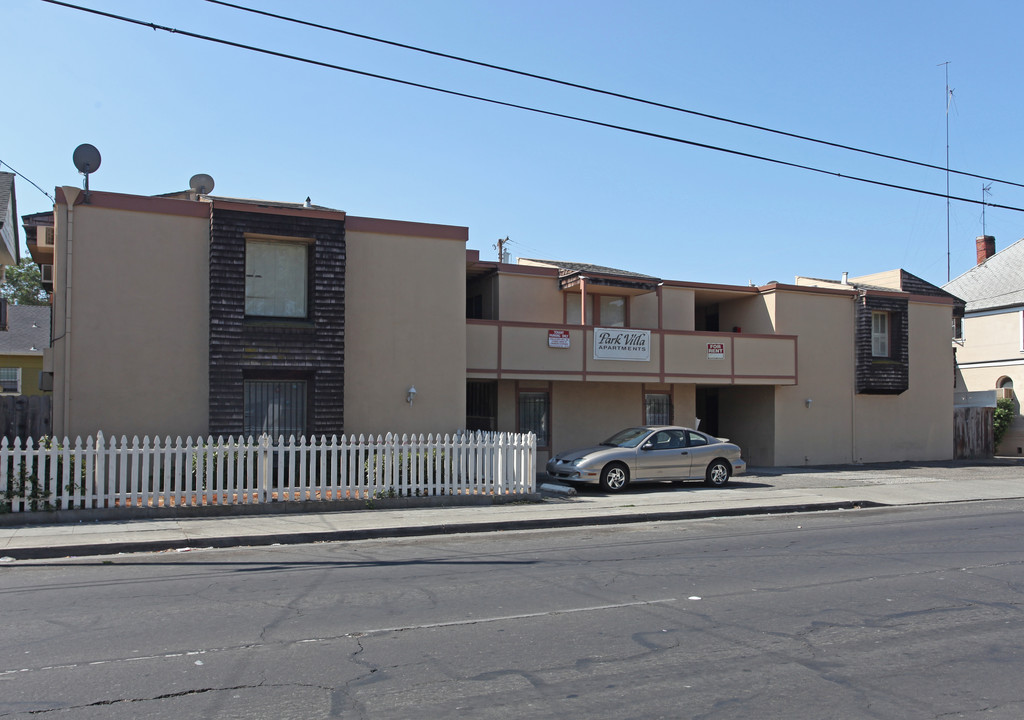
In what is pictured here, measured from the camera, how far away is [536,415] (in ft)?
70.5

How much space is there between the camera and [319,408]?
16.2m

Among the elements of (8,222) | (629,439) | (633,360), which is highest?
(8,222)

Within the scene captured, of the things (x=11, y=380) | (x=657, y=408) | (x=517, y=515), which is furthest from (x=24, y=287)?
(x=517, y=515)

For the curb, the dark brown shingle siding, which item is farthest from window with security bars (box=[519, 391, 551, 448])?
the curb

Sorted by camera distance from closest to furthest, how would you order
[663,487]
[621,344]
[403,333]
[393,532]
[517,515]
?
1. [393,532]
2. [517,515]
3. [403,333]
4. [663,487]
5. [621,344]

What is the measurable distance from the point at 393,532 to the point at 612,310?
12314 millimetres

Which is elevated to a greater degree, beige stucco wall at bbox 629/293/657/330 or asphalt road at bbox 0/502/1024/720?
beige stucco wall at bbox 629/293/657/330

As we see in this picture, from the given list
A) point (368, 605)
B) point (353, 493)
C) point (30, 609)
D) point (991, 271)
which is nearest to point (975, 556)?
point (368, 605)

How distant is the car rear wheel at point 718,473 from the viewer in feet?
58.7

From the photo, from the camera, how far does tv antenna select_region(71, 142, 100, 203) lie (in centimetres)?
1495

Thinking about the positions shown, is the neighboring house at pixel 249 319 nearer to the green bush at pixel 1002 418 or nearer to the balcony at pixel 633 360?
the balcony at pixel 633 360

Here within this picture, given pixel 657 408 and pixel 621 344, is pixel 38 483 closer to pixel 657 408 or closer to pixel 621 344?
pixel 621 344

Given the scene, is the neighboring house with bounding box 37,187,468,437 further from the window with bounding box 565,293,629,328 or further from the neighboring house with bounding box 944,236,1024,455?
the neighboring house with bounding box 944,236,1024,455

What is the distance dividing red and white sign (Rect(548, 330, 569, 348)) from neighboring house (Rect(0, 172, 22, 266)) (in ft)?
38.9
